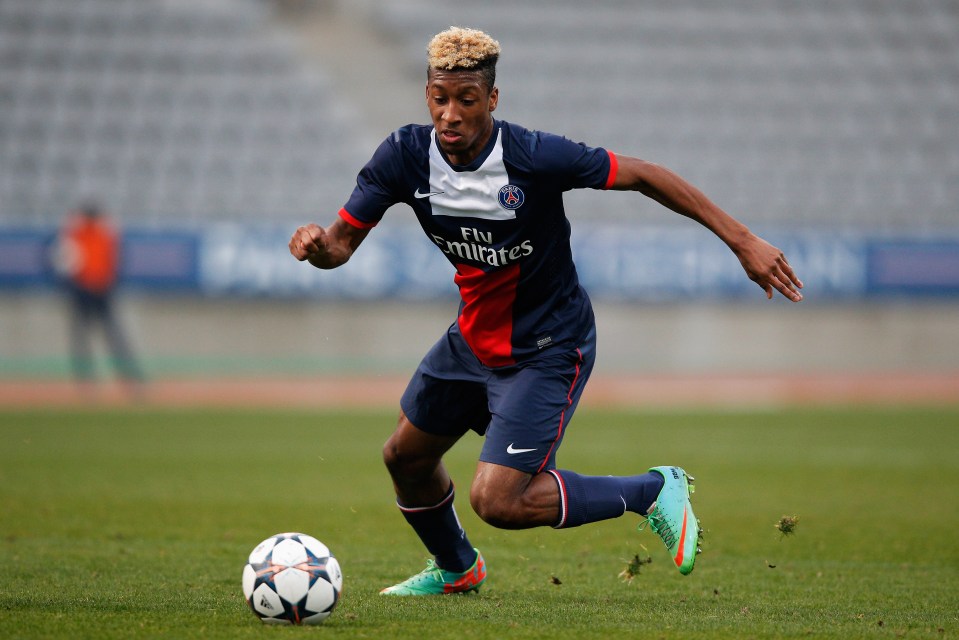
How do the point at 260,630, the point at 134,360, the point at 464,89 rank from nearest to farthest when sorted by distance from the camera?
the point at 260,630
the point at 464,89
the point at 134,360

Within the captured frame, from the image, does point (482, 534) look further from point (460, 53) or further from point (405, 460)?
point (460, 53)

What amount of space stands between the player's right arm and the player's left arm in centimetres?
112

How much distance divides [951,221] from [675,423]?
8736mm

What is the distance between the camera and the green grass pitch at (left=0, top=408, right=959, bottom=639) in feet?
15.9

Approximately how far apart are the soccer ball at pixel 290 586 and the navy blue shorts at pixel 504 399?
84 centimetres

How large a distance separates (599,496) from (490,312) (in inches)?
35.5

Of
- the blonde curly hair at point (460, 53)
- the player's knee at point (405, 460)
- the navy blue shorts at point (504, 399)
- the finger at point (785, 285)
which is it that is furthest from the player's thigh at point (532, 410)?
the blonde curly hair at point (460, 53)

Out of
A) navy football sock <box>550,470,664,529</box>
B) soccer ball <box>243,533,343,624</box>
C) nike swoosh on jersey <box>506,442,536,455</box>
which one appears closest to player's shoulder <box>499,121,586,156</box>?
nike swoosh on jersey <box>506,442,536,455</box>

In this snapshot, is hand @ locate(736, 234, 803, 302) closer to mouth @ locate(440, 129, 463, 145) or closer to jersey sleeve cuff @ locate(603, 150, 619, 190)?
jersey sleeve cuff @ locate(603, 150, 619, 190)

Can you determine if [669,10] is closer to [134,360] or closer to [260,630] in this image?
[134,360]

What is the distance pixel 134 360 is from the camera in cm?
1847

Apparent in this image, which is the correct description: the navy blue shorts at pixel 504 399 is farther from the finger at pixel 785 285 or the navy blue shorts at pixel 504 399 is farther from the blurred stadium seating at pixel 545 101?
the blurred stadium seating at pixel 545 101

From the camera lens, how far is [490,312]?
17.4 ft

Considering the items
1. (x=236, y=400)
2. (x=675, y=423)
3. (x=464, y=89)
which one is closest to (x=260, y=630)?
(x=464, y=89)
